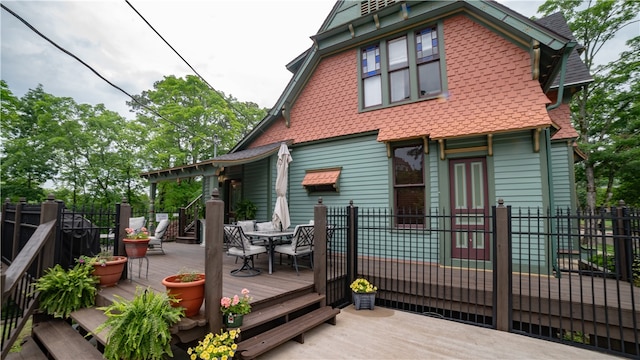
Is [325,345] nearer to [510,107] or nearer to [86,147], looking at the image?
[510,107]

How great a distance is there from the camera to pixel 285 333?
322 centimetres

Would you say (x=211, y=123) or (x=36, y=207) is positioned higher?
(x=211, y=123)

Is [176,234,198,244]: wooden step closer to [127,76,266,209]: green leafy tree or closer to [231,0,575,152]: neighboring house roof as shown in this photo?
[231,0,575,152]: neighboring house roof

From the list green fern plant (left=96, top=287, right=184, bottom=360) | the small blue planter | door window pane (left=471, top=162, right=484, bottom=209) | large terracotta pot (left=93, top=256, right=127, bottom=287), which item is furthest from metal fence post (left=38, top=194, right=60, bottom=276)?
door window pane (left=471, top=162, right=484, bottom=209)

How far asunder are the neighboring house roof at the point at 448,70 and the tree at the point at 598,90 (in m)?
10.1

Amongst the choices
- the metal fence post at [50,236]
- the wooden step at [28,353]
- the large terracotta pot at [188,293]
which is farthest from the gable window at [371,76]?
the wooden step at [28,353]

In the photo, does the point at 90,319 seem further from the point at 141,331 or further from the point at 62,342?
the point at 141,331

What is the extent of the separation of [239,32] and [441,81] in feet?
20.1

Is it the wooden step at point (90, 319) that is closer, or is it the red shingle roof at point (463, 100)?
the wooden step at point (90, 319)

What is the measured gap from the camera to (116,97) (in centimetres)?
1697

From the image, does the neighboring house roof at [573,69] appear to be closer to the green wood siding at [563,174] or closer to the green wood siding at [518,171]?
the green wood siding at [563,174]

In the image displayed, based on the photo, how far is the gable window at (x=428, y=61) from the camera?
657cm

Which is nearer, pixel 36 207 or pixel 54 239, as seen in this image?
pixel 54 239

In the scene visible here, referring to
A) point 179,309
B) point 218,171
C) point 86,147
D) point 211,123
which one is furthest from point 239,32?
point 86,147
